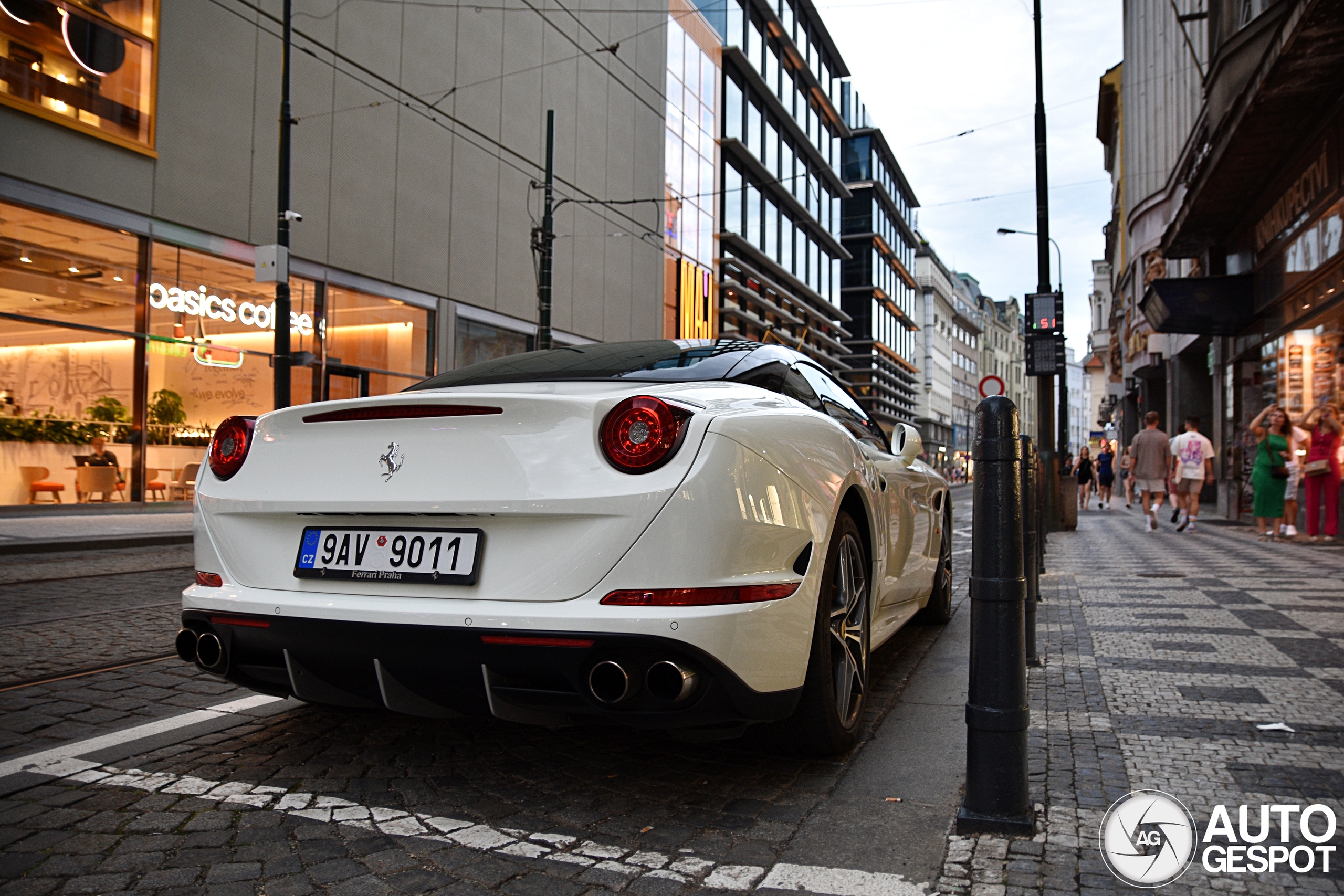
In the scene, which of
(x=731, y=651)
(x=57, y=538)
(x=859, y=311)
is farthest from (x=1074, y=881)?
(x=859, y=311)

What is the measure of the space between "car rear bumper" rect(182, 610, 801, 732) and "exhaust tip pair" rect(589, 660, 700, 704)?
0.5 inches

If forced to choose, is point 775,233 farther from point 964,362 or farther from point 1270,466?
point 964,362

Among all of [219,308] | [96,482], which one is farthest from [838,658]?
[219,308]

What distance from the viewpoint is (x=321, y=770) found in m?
2.86

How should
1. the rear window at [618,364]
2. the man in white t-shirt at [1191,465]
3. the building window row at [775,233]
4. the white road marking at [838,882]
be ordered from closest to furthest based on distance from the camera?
the white road marking at [838,882]
the rear window at [618,364]
the man in white t-shirt at [1191,465]
the building window row at [775,233]

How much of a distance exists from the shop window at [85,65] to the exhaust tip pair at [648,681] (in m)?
14.8

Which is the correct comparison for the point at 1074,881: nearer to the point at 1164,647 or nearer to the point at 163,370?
the point at 1164,647

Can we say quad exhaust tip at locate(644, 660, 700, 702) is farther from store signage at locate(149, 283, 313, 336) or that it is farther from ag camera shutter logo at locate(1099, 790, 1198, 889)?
store signage at locate(149, 283, 313, 336)

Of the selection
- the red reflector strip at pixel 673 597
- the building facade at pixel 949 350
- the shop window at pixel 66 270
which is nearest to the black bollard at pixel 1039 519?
the red reflector strip at pixel 673 597

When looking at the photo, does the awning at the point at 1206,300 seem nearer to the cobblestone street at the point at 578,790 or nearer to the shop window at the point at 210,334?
the cobblestone street at the point at 578,790

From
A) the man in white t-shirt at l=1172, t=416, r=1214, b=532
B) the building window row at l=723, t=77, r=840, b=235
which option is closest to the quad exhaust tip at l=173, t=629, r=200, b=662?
the man in white t-shirt at l=1172, t=416, r=1214, b=532

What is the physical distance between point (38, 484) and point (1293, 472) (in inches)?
658

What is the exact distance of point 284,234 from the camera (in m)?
15.1

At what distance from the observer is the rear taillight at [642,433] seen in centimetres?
242
